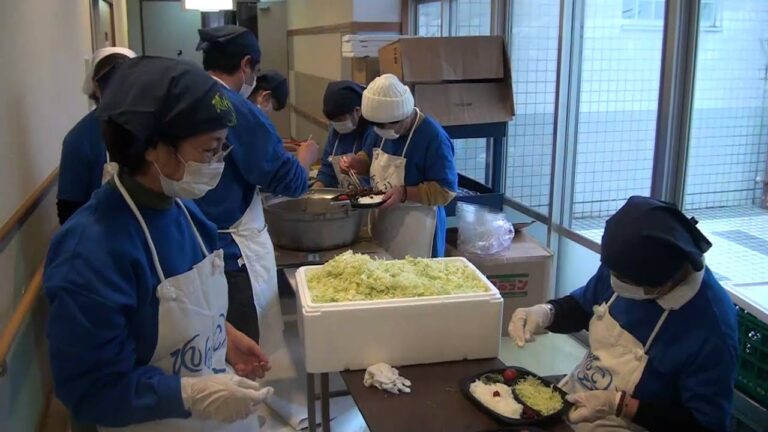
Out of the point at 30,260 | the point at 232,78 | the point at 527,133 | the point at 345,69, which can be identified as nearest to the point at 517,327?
the point at 232,78

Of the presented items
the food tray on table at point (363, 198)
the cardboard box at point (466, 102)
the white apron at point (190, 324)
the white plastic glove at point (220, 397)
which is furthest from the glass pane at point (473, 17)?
the white plastic glove at point (220, 397)

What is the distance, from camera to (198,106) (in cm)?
121

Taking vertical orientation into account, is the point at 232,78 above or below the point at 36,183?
above

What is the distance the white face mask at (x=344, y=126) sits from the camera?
3.47 metres

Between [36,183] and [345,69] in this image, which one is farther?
[345,69]

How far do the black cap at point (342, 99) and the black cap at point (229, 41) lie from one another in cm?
93

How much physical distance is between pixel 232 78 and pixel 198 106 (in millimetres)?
1271

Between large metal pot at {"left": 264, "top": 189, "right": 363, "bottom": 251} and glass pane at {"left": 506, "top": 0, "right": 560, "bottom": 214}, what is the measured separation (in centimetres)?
131

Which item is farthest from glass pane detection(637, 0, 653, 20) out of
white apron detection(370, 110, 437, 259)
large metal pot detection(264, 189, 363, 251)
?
large metal pot detection(264, 189, 363, 251)

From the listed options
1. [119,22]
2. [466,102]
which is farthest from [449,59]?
[119,22]

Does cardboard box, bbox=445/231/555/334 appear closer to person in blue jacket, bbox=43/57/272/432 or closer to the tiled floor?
the tiled floor

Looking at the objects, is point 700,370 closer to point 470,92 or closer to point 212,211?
point 212,211

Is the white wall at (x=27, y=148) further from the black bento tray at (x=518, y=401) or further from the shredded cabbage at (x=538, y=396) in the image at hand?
the shredded cabbage at (x=538, y=396)

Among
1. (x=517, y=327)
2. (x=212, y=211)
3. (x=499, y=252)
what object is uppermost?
(x=212, y=211)
